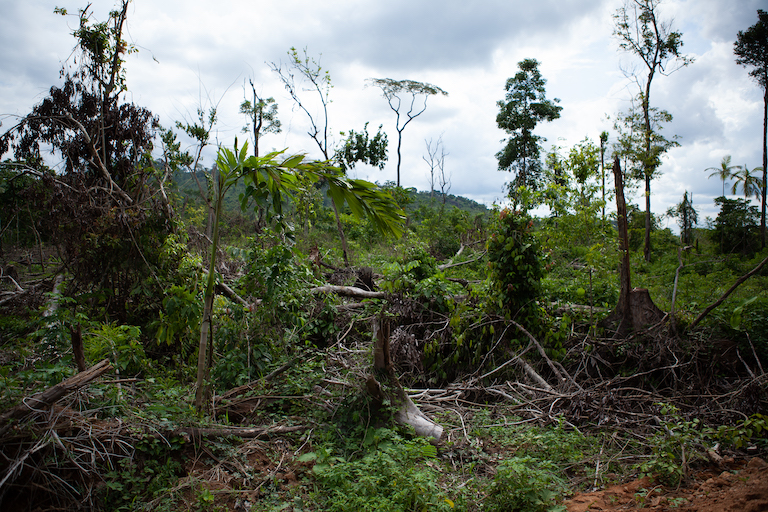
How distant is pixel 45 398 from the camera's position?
2.54 metres

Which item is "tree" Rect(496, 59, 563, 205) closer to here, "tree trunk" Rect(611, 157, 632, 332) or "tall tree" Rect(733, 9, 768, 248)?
"tall tree" Rect(733, 9, 768, 248)

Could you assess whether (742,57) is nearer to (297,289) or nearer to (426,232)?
(426,232)

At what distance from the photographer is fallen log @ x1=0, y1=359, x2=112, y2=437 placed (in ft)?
Answer: 7.81

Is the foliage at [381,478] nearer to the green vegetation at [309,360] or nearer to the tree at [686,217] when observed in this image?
the green vegetation at [309,360]

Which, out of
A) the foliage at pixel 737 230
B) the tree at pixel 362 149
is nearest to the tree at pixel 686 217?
the foliage at pixel 737 230

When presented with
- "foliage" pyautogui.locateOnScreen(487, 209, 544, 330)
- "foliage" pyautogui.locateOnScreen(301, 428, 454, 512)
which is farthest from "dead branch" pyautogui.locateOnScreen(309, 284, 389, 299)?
"foliage" pyautogui.locateOnScreen(301, 428, 454, 512)

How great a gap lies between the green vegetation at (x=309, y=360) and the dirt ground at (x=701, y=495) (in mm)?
110

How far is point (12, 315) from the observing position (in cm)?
608

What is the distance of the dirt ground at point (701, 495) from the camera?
7.15 feet

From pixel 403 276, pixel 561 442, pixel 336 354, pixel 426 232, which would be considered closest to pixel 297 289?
pixel 336 354

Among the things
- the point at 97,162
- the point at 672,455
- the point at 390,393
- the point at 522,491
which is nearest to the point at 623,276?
the point at 672,455

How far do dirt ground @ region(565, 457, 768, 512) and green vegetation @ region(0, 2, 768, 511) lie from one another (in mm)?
110

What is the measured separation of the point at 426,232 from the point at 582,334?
12.1 metres

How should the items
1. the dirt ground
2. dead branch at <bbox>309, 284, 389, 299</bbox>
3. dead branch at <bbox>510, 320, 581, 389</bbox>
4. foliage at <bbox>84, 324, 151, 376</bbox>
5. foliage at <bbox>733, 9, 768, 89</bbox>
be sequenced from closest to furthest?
the dirt ground < foliage at <bbox>84, 324, 151, 376</bbox> < dead branch at <bbox>510, 320, 581, 389</bbox> < dead branch at <bbox>309, 284, 389, 299</bbox> < foliage at <bbox>733, 9, 768, 89</bbox>
